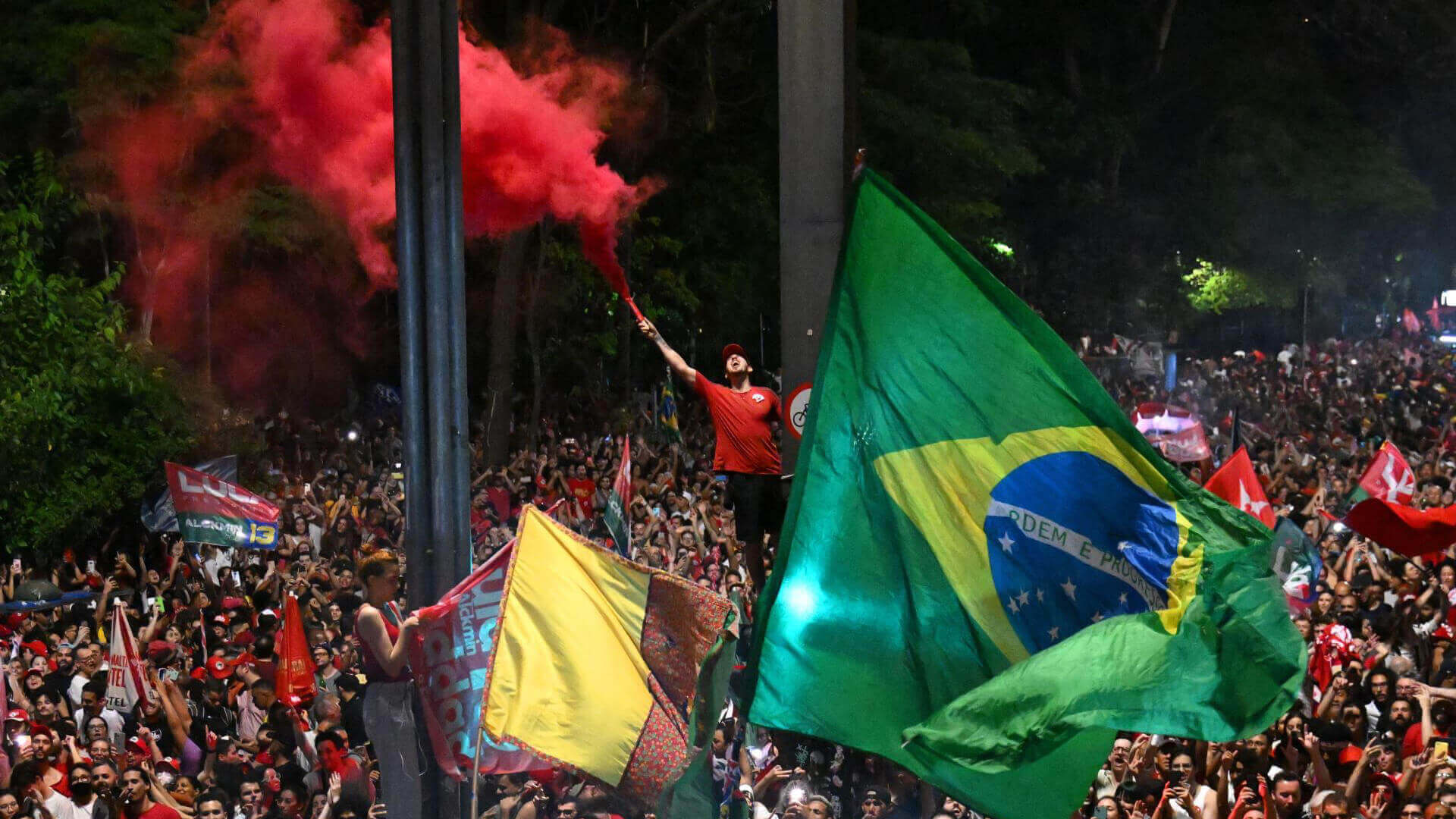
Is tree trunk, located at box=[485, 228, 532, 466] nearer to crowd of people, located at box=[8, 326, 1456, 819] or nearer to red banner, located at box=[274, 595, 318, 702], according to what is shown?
crowd of people, located at box=[8, 326, 1456, 819]

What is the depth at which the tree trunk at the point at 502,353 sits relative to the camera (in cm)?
2492

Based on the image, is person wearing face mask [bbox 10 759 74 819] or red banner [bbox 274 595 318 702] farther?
red banner [bbox 274 595 318 702]

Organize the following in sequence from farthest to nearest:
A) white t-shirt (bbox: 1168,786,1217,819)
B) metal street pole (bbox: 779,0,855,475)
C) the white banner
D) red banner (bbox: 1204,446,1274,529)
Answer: red banner (bbox: 1204,446,1274,529)
the white banner
white t-shirt (bbox: 1168,786,1217,819)
metal street pole (bbox: 779,0,855,475)

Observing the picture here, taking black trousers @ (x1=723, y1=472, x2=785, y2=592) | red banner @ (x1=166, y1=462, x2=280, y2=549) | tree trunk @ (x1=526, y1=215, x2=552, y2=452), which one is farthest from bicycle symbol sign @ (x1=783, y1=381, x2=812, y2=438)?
tree trunk @ (x1=526, y1=215, x2=552, y2=452)

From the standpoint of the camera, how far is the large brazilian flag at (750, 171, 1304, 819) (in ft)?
16.8

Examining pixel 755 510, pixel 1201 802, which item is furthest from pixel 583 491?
pixel 1201 802

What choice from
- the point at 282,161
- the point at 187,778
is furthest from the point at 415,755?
the point at 282,161

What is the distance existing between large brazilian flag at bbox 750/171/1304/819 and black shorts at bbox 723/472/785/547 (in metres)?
4.67

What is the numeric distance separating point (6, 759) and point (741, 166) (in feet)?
65.1

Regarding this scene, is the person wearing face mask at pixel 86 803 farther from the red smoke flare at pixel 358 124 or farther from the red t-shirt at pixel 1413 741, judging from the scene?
the red t-shirt at pixel 1413 741

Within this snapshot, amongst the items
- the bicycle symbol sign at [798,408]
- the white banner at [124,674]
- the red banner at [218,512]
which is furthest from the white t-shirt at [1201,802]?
the red banner at [218,512]

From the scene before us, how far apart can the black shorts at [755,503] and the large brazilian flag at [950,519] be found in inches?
184

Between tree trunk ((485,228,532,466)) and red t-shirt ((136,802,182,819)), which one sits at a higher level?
red t-shirt ((136,802,182,819))

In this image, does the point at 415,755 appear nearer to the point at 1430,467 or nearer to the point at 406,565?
the point at 406,565
